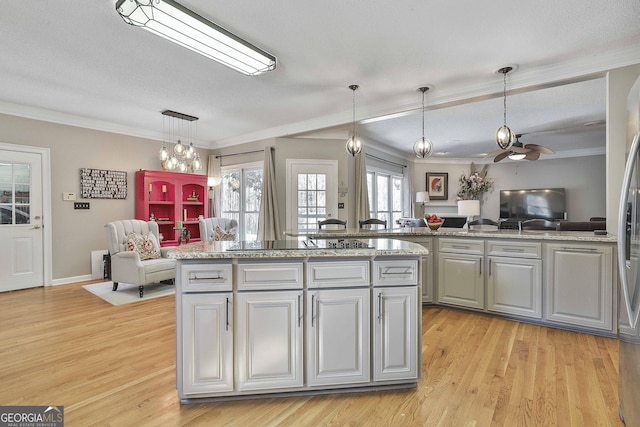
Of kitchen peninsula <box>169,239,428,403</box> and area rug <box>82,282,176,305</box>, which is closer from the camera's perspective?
kitchen peninsula <box>169,239,428,403</box>

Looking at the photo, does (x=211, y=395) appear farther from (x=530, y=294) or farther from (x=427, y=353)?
(x=530, y=294)

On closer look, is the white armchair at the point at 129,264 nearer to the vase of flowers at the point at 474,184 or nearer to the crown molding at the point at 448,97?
the crown molding at the point at 448,97

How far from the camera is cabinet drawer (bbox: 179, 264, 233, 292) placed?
181 cm

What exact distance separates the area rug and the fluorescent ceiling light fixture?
3.06 meters

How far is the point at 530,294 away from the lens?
3121 millimetres

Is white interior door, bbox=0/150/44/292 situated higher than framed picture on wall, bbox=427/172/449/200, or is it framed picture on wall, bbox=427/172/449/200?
framed picture on wall, bbox=427/172/449/200

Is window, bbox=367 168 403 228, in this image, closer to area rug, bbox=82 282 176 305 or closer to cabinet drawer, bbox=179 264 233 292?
area rug, bbox=82 282 176 305

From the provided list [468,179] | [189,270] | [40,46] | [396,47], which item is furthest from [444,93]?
[468,179]

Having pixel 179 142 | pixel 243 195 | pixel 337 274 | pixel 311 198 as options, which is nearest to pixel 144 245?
pixel 179 142

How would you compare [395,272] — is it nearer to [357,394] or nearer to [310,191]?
[357,394]

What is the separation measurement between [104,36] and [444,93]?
11.5ft

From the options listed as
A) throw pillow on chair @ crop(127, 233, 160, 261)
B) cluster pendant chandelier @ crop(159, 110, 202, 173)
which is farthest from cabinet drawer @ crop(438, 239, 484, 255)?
throw pillow on chair @ crop(127, 233, 160, 261)

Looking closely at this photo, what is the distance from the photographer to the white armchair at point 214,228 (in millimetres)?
5469

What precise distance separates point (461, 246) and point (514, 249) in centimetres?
50
